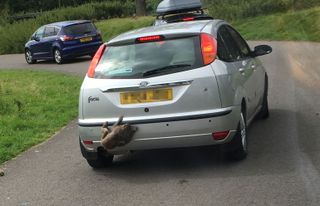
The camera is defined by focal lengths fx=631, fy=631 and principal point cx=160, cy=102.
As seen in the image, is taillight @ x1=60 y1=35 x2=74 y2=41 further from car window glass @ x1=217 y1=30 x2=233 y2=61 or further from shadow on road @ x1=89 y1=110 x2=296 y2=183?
car window glass @ x1=217 y1=30 x2=233 y2=61

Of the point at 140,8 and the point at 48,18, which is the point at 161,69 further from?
the point at 140,8

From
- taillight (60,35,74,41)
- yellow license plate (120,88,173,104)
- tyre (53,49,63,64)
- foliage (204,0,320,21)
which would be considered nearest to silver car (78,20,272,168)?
yellow license plate (120,88,173,104)

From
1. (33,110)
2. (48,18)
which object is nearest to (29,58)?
(48,18)

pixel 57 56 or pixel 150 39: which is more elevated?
pixel 150 39

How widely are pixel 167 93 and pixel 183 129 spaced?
16.9 inches

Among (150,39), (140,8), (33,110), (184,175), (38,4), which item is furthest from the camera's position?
(38,4)

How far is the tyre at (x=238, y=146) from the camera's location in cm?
708

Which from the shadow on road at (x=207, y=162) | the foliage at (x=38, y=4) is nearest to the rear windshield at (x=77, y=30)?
the shadow on road at (x=207, y=162)

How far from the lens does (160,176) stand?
23.1ft

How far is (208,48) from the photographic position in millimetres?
7109

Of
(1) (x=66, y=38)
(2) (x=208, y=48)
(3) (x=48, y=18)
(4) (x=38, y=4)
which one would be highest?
(2) (x=208, y=48)

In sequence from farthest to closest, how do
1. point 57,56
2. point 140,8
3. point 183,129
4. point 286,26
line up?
point 140,8 → point 286,26 → point 57,56 → point 183,129

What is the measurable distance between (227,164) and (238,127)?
48cm

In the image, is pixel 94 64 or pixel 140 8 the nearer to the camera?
pixel 94 64
